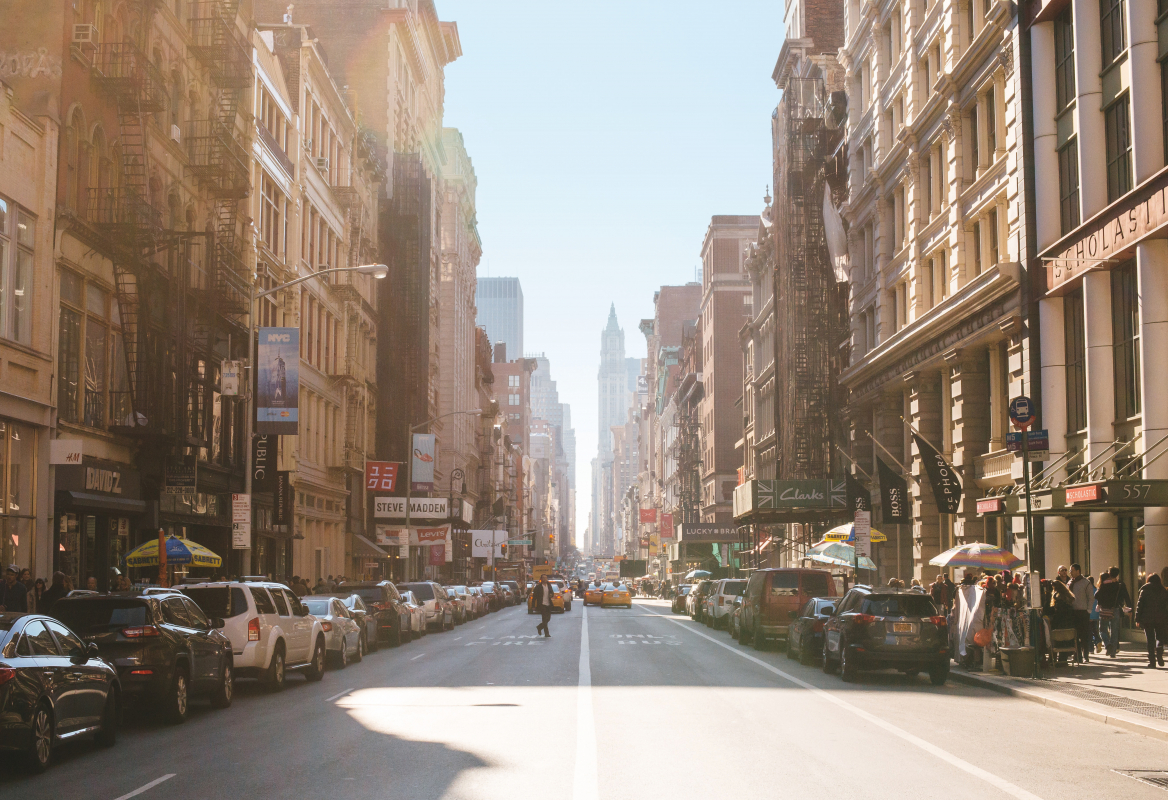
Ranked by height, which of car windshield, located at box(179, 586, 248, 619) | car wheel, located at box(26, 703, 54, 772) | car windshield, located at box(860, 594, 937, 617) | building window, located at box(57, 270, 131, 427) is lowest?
car wheel, located at box(26, 703, 54, 772)

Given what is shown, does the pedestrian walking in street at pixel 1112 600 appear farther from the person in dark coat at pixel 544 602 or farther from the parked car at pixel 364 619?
the person in dark coat at pixel 544 602

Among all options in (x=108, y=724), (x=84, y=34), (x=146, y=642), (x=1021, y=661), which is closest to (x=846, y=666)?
(x=1021, y=661)

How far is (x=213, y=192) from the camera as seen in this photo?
3750 cm

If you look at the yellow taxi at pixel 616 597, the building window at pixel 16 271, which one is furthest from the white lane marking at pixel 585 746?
the yellow taxi at pixel 616 597

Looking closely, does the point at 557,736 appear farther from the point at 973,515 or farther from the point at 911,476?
the point at 911,476

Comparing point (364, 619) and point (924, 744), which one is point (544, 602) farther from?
point (924, 744)

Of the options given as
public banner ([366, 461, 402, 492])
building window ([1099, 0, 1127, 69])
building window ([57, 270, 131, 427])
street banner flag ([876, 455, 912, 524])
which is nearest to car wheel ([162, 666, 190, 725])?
building window ([57, 270, 131, 427])

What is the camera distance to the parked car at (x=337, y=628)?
25.3 meters

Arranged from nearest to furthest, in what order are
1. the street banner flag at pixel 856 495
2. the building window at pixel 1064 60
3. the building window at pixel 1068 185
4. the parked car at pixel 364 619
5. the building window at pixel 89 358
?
the building window at pixel 89 358, the parked car at pixel 364 619, the building window at pixel 1068 185, the building window at pixel 1064 60, the street banner flag at pixel 856 495

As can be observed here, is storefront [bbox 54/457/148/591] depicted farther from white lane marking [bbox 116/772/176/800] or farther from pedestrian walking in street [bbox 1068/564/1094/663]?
pedestrian walking in street [bbox 1068/564/1094/663]

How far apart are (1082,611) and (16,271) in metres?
21.5

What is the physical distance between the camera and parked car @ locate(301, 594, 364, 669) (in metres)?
25.3

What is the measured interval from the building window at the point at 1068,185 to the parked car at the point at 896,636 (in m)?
13.4

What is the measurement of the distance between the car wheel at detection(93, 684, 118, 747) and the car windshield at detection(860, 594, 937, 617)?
40.8 ft
